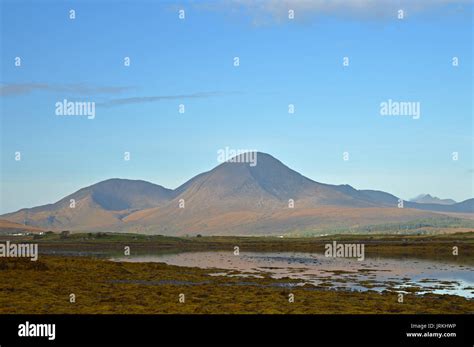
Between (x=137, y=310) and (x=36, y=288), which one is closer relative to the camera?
(x=137, y=310)

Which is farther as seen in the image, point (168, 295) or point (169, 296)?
point (168, 295)
